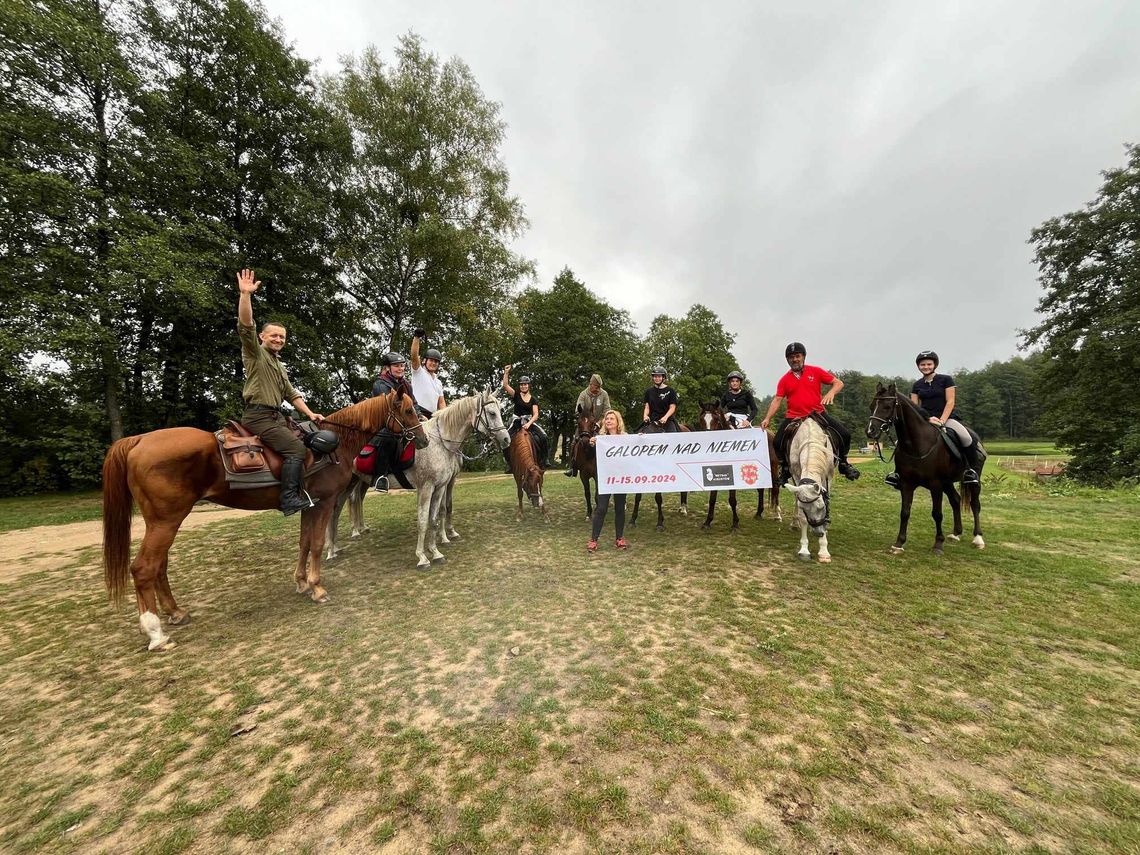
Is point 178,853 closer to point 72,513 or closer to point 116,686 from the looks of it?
point 116,686

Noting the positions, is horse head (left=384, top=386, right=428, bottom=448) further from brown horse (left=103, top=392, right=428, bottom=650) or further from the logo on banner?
the logo on banner

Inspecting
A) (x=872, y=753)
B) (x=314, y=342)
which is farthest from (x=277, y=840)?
(x=314, y=342)

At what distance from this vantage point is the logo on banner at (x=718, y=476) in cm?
718

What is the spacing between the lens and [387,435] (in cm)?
610

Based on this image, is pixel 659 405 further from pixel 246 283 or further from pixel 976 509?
pixel 246 283

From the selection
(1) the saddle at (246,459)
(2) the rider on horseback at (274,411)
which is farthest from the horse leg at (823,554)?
(1) the saddle at (246,459)

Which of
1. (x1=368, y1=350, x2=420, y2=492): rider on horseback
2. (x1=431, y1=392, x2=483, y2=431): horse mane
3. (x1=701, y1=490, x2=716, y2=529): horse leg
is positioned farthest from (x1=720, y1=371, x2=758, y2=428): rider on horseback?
(x1=368, y1=350, x2=420, y2=492): rider on horseback

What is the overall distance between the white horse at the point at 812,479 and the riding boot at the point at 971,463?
226 cm

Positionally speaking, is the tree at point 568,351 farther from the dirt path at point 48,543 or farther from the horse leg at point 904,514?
the horse leg at point 904,514

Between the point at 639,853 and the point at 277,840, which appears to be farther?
the point at 277,840

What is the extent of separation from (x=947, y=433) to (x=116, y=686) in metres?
10.9

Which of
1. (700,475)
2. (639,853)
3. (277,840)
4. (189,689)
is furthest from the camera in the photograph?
(700,475)

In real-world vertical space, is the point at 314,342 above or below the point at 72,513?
above

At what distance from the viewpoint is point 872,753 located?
2.51m
